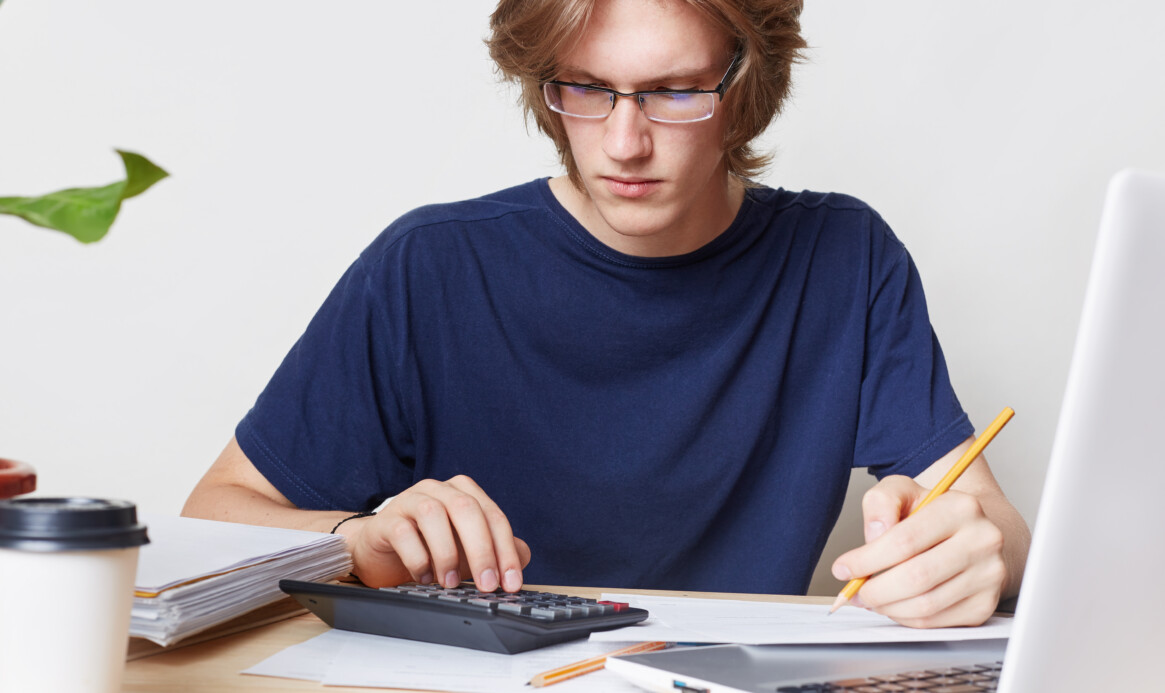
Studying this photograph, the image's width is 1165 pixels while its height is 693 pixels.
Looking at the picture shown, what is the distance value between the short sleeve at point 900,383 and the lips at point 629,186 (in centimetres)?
45

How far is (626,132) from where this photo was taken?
113 cm

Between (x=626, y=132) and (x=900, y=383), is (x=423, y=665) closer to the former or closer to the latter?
(x=626, y=132)

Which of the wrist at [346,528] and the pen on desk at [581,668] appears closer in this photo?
the pen on desk at [581,668]

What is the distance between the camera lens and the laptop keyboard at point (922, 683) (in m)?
0.58

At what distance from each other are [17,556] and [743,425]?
3.45 feet

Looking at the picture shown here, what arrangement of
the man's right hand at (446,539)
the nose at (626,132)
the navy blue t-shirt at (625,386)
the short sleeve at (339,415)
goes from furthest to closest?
the navy blue t-shirt at (625,386), the short sleeve at (339,415), the nose at (626,132), the man's right hand at (446,539)

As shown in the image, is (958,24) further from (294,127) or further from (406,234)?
(294,127)

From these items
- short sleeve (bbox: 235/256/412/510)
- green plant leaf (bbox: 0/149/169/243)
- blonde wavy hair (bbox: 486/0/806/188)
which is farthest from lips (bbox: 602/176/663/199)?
green plant leaf (bbox: 0/149/169/243)

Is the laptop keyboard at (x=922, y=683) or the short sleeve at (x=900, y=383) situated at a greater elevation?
the short sleeve at (x=900, y=383)

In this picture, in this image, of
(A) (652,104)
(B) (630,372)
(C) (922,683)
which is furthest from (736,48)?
(C) (922,683)

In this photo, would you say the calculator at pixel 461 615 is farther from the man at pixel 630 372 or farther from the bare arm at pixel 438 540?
the man at pixel 630 372

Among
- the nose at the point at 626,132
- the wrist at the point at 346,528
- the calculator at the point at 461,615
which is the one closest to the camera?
the calculator at the point at 461,615

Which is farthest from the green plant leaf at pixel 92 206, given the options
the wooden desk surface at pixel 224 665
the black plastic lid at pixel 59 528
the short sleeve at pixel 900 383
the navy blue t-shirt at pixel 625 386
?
the short sleeve at pixel 900 383

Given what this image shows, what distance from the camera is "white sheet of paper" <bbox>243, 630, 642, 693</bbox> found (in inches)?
24.5
